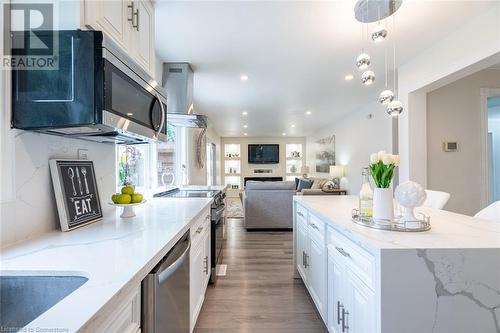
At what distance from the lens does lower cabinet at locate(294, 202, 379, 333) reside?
1136mm

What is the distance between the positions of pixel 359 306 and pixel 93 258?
1.19 metres

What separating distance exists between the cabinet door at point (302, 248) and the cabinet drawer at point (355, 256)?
68 cm

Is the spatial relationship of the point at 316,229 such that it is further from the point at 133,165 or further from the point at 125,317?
the point at 133,165

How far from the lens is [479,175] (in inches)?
137

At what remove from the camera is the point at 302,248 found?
2.37 metres

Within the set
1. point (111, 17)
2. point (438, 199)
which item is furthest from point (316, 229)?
point (111, 17)

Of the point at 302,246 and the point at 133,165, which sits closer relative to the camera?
the point at 302,246

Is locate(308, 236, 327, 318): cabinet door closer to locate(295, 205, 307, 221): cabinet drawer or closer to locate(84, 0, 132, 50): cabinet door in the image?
locate(295, 205, 307, 221): cabinet drawer

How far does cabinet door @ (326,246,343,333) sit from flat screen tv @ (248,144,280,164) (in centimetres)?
880

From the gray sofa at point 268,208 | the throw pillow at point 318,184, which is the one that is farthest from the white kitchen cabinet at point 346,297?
the throw pillow at point 318,184

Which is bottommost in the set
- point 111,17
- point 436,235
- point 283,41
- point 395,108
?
point 436,235

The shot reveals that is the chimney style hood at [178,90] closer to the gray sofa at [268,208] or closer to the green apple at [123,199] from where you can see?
the green apple at [123,199]

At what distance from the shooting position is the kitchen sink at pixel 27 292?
0.77 meters

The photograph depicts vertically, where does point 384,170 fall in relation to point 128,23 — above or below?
below
